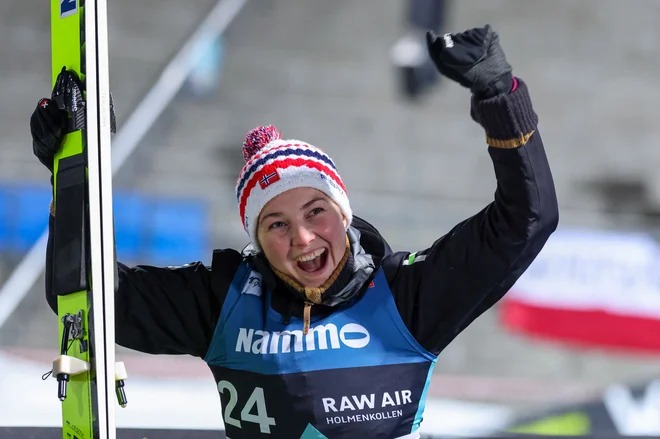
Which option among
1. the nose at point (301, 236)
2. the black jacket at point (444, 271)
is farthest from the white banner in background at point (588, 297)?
the nose at point (301, 236)

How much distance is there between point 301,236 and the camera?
5.91 ft

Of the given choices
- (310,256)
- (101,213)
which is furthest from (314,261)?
(101,213)

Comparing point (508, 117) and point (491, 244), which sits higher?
point (508, 117)

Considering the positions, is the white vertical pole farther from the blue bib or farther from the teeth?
the teeth

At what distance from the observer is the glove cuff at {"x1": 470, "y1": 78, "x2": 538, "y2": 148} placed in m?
1.58

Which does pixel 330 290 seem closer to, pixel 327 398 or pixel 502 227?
pixel 327 398

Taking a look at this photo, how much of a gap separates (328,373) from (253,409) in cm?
16

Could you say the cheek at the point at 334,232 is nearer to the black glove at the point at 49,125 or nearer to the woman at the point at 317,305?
the woman at the point at 317,305

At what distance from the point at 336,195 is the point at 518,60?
5.69m

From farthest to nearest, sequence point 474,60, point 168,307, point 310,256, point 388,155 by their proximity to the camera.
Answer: point 388,155 < point 168,307 < point 310,256 < point 474,60

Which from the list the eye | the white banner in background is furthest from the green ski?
the white banner in background

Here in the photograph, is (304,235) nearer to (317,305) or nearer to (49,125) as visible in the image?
(317,305)

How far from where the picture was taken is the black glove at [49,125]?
188 centimetres

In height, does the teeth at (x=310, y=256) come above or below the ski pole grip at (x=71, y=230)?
below
